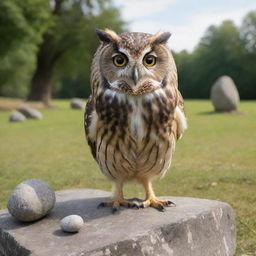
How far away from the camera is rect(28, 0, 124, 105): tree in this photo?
2553 cm

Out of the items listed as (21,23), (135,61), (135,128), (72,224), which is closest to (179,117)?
(135,128)

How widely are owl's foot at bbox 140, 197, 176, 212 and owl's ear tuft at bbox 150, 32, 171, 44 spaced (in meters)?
1.35

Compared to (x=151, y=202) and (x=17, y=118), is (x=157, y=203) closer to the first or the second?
(x=151, y=202)

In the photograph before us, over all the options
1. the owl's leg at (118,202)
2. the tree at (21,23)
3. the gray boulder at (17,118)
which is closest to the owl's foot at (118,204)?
the owl's leg at (118,202)

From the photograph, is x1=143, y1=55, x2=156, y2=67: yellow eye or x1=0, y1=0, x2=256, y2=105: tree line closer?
x1=143, y1=55, x2=156, y2=67: yellow eye

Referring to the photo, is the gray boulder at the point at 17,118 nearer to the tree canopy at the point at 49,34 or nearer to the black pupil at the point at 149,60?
the tree canopy at the point at 49,34

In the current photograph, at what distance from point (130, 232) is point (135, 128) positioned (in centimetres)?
75

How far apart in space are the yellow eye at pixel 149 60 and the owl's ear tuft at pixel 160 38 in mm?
107

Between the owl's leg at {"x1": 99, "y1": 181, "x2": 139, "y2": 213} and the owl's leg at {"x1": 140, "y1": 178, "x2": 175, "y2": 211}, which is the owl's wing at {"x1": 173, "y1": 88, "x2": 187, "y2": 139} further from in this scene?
the owl's leg at {"x1": 99, "y1": 181, "x2": 139, "y2": 213}

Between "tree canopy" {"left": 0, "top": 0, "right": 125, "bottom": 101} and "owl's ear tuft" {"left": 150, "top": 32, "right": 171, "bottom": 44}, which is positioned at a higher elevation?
"tree canopy" {"left": 0, "top": 0, "right": 125, "bottom": 101}

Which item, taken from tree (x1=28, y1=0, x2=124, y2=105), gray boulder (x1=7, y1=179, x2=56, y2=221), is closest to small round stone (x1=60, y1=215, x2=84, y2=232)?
gray boulder (x1=7, y1=179, x2=56, y2=221)

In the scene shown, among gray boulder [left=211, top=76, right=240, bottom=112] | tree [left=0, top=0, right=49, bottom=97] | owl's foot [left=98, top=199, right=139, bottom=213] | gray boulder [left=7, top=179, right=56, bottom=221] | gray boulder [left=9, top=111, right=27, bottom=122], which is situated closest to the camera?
A: gray boulder [left=7, top=179, right=56, bottom=221]

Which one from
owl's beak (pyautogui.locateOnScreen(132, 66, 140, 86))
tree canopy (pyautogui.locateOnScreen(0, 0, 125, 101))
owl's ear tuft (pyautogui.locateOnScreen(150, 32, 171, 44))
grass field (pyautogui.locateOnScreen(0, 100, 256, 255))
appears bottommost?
grass field (pyautogui.locateOnScreen(0, 100, 256, 255))

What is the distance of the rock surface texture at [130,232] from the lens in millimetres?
2766
